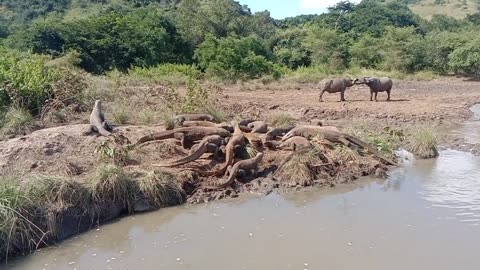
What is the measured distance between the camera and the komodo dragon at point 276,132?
448 inches

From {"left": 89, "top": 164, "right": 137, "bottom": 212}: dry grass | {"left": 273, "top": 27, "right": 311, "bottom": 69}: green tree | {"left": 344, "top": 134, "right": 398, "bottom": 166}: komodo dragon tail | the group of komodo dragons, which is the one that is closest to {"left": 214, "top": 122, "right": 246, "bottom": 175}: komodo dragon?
the group of komodo dragons

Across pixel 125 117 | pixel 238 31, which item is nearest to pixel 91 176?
pixel 125 117

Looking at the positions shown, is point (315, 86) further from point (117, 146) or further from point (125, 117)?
point (117, 146)

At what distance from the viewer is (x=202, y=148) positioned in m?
9.79

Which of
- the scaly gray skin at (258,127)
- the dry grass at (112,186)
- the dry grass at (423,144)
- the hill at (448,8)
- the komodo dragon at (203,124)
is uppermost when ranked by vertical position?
the hill at (448,8)

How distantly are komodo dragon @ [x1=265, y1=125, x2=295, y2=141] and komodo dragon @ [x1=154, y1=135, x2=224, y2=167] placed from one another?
145 centimetres

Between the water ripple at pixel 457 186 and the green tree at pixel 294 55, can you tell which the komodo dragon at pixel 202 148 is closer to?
the water ripple at pixel 457 186

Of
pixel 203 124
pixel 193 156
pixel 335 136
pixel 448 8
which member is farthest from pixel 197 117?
pixel 448 8

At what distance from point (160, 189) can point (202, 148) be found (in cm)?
138

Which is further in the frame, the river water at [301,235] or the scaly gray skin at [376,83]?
the scaly gray skin at [376,83]

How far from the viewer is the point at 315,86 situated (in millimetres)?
27156

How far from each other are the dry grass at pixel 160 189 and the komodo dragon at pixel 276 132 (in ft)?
9.74

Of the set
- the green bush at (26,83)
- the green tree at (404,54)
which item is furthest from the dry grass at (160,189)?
the green tree at (404,54)

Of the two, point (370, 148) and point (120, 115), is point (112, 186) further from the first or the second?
point (370, 148)
